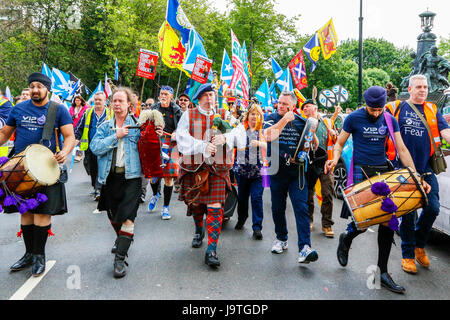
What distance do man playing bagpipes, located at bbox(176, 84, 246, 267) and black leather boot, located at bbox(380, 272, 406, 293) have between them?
5.63 feet

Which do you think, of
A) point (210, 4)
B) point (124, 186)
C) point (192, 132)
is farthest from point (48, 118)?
point (210, 4)

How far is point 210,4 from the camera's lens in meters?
35.5

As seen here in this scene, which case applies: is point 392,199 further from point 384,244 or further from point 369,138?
point 369,138

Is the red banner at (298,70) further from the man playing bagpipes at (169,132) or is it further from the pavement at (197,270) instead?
the pavement at (197,270)

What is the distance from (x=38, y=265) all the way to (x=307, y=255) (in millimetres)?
2859

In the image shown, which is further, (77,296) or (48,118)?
(48,118)

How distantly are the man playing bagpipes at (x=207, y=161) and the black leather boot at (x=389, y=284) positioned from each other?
1.72 m

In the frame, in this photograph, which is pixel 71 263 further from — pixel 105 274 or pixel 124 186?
pixel 124 186

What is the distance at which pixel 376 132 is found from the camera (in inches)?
157
